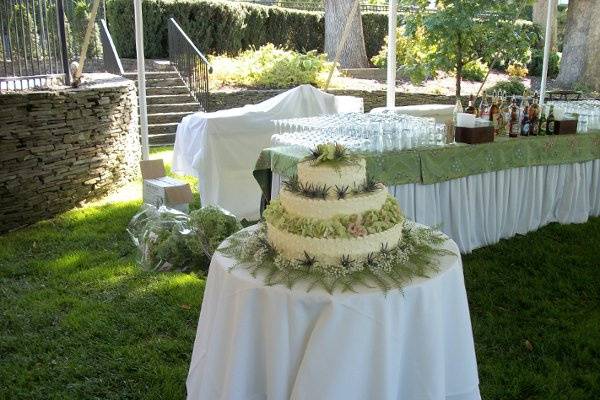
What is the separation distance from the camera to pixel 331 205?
248cm

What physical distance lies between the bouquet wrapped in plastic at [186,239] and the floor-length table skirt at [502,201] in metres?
0.53

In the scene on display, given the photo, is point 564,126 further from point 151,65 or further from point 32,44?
point 151,65

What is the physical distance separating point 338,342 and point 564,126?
4332mm

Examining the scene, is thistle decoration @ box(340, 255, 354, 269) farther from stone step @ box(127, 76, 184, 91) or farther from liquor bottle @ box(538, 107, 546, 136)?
stone step @ box(127, 76, 184, 91)

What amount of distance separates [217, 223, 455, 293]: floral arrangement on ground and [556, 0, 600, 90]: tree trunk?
12283 millimetres

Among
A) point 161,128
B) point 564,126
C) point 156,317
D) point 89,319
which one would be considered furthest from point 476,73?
point 89,319

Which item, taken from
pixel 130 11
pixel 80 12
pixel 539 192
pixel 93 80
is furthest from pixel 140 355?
pixel 130 11

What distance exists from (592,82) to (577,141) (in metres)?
8.61

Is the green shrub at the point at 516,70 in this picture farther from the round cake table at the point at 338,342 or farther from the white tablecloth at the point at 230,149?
the round cake table at the point at 338,342

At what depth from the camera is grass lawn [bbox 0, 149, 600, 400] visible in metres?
3.29

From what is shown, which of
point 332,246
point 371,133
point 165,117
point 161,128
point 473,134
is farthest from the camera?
point 165,117

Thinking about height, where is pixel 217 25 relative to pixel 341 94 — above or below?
above

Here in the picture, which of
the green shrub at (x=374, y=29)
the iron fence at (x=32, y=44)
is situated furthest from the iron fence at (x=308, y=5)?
the iron fence at (x=32, y=44)

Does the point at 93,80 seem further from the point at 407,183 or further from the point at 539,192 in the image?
the point at 539,192
